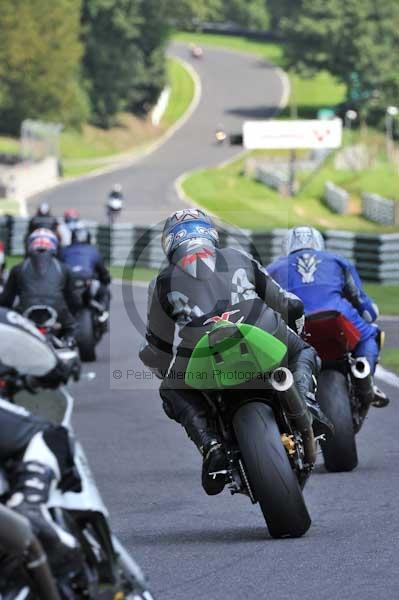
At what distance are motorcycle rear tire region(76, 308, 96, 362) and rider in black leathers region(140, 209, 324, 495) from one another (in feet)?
33.1

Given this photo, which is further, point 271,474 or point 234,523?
point 234,523

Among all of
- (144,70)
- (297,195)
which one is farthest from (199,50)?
(297,195)

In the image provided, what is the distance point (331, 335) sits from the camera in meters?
10.5

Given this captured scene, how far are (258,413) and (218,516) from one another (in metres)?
1.18

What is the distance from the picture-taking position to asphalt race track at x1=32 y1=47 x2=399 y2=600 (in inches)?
268

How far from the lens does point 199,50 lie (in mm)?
133125

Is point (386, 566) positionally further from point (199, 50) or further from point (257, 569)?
point (199, 50)

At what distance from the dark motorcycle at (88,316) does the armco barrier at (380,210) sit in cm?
3660

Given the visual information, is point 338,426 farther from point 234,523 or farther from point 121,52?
point 121,52

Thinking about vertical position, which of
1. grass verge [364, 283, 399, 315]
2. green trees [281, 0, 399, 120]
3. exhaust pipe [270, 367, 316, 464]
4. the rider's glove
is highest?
exhaust pipe [270, 367, 316, 464]

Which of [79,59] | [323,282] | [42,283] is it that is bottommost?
[79,59]

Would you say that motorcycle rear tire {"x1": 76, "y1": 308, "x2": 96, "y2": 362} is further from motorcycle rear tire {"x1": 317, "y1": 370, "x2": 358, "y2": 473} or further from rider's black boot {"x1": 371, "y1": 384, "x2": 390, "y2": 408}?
motorcycle rear tire {"x1": 317, "y1": 370, "x2": 358, "y2": 473}

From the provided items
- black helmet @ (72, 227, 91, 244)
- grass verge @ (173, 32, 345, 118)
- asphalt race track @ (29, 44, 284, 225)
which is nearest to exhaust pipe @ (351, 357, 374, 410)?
black helmet @ (72, 227, 91, 244)

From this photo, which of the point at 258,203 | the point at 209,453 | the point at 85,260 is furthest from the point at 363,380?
the point at 258,203
